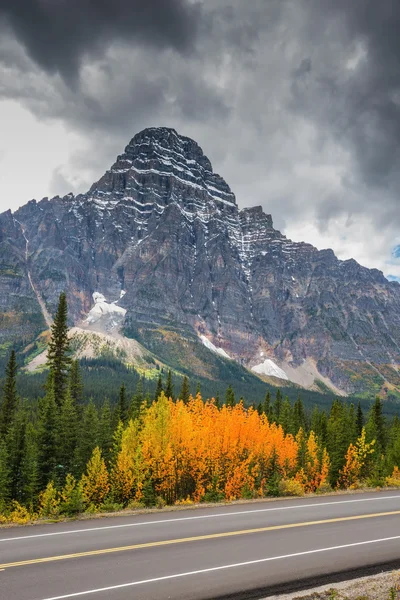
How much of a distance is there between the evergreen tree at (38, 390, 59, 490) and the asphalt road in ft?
85.8

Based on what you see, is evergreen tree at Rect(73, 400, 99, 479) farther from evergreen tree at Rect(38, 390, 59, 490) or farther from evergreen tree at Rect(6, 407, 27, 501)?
evergreen tree at Rect(6, 407, 27, 501)

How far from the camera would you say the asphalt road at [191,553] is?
10.7m

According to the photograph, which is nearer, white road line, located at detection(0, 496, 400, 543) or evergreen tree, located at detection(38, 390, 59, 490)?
white road line, located at detection(0, 496, 400, 543)

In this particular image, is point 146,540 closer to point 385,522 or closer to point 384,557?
point 384,557

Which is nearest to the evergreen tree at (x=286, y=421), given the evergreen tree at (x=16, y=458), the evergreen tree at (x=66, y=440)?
the evergreen tree at (x=66, y=440)

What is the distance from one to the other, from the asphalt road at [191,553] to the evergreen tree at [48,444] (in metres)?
26.2

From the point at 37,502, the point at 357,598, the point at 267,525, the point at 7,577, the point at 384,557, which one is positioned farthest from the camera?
the point at 37,502

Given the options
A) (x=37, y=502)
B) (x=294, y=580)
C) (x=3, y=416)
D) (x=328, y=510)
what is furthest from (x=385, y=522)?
(x=3, y=416)

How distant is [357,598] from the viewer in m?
10.3

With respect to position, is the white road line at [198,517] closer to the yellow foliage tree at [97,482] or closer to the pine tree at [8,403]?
the yellow foliage tree at [97,482]

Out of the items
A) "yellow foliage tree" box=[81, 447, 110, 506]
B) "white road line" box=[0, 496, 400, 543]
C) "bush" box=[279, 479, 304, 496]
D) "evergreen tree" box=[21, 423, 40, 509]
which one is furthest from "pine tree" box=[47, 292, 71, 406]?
"white road line" box=[0, 496, 400, 543]

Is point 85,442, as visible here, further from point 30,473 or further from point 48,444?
point 30,473

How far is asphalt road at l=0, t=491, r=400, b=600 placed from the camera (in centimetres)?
1073

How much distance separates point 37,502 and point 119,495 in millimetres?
10654
